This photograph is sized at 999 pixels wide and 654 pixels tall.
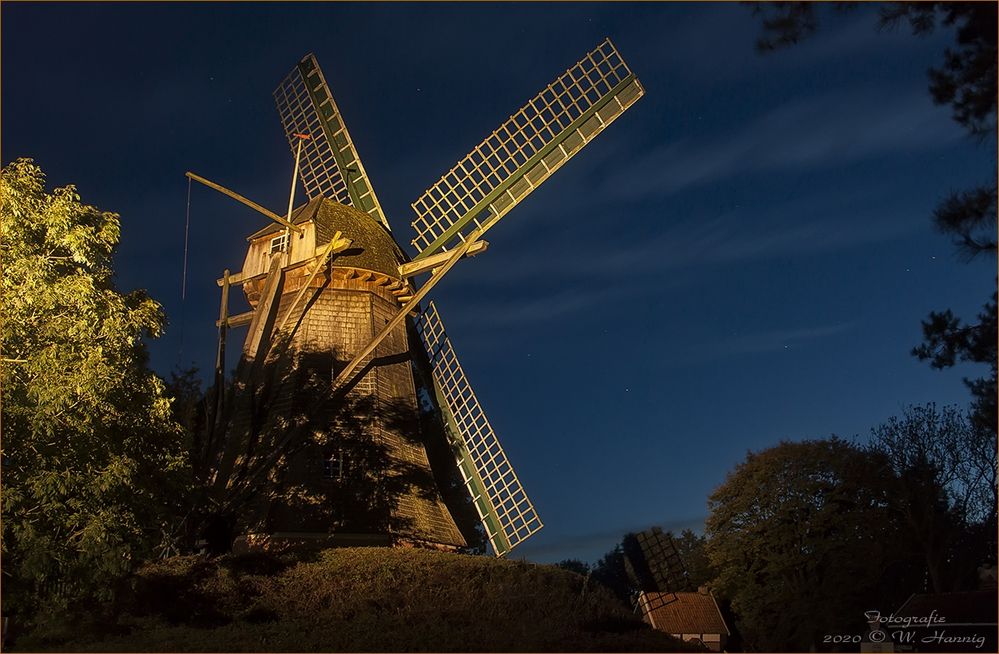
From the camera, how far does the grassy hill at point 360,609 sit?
619 inches

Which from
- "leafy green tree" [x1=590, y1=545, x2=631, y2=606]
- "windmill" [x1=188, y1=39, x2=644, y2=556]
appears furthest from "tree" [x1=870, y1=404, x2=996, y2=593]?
"leafy green tree" [x1=590, y1=545, x2=631, y2=606]

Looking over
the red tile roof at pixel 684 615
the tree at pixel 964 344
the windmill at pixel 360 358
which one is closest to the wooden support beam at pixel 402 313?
the windmill at pixel 360 358

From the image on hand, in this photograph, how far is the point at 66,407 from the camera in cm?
1384

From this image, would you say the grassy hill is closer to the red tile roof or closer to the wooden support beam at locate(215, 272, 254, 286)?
the wooden support beam at locate(215, 272, 254, 286)

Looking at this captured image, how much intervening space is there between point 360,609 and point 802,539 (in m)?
20.8

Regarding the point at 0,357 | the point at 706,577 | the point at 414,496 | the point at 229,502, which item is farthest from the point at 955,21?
the point at 706,577

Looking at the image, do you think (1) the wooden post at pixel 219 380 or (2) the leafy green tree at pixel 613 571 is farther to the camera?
(2) the leafy green tree at pixel 613 571

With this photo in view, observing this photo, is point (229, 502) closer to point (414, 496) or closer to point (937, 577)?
point (414, 496)

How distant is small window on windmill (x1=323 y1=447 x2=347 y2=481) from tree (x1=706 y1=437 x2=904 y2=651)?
17.8 meters

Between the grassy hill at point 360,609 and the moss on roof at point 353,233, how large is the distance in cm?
832

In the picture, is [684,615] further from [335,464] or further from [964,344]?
[964,344]

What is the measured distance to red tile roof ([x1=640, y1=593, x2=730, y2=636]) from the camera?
127 feet

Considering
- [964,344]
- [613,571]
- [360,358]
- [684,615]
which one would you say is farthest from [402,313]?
[613,571]

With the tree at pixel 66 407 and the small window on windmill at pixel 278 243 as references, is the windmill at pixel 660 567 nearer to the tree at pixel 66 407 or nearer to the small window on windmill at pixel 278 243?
the small window on windmill at pixel 278 243
